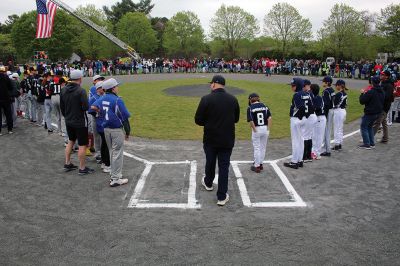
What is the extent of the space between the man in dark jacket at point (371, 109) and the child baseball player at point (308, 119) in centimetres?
263

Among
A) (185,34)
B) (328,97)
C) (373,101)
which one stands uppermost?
(185,34)

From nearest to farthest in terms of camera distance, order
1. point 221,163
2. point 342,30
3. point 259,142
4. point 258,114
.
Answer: point 221,163 → point 258,114 → point 259,142 → point 342,30

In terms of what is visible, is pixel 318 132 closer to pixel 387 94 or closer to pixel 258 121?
pixel 258 121

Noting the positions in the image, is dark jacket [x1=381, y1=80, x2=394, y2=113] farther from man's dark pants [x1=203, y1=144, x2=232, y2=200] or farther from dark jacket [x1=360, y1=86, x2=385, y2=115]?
man's dark pants [x1=203, y1=144, x2=232, y2=200]

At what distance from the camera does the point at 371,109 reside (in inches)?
419

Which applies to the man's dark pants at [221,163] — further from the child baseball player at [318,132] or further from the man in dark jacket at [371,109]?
the man in dark jacket at [371,109]

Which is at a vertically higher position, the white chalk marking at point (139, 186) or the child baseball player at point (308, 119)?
the child baseball player at point (308, 119)

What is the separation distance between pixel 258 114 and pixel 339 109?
329 centimetres

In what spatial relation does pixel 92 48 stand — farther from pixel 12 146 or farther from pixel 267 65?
pixel 12 146

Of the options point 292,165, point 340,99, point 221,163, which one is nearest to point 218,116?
point 221,163

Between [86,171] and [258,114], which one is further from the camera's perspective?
[86,171]

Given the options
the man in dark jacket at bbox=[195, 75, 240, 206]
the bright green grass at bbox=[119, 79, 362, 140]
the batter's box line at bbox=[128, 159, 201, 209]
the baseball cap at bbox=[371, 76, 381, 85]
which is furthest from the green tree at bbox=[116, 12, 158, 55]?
the man in dark jacket at bbox=[195, 75, 240, 206]

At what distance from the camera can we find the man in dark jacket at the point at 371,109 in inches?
419

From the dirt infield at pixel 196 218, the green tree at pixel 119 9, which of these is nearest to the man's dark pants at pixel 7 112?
the dirt infield at pixel 196 218
